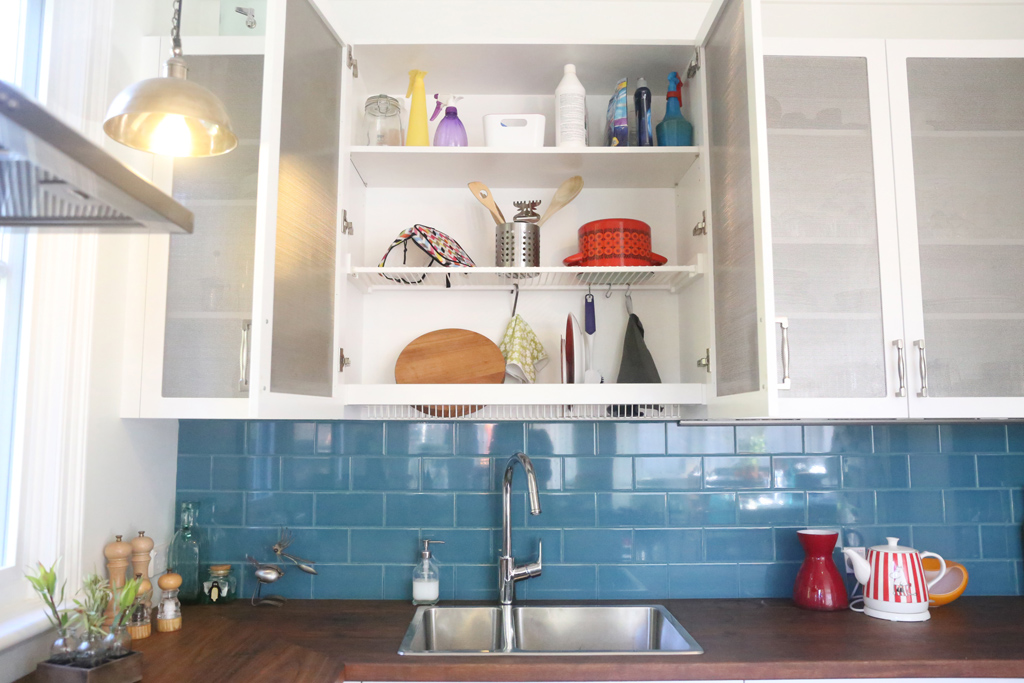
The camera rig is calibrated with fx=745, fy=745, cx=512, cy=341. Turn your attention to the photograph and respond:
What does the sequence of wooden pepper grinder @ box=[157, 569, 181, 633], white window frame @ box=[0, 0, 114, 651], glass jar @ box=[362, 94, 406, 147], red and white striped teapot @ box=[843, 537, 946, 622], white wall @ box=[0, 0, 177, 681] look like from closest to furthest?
white window frame @ box=[0, 0, 114, 651] < white wall @ box=[0, 0, 177, 681] < wooden pepper grinder @ box=[157, 569, 181, 633] < red and white striped teapot @ box=[843, 537, 946, 622] < glass jar @ box=[362, 94, 406, 147]

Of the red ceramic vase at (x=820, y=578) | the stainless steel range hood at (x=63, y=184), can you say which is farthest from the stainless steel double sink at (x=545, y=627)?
the stainless steel range hood at (x=63, y=184)

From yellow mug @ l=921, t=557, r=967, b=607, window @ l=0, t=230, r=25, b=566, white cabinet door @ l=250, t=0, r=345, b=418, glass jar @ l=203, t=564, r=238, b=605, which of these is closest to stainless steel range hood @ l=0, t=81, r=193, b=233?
white cabinet door @ l=250, t=0, r=345, b=418

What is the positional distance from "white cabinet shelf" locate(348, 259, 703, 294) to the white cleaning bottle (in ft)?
1.17

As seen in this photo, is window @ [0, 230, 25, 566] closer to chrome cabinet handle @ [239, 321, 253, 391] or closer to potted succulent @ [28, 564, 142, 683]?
potted succulent @ [28, 564, 142, 683]

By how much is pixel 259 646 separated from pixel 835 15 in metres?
2.48

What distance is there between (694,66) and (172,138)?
1.36 meters

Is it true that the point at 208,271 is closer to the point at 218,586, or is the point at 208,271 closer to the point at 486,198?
the point at 486,198

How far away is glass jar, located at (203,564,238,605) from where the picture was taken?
2.03 meters

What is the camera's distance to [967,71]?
195 cm

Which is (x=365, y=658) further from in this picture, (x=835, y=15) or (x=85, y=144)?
(x=835, y=15)

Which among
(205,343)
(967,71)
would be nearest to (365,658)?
(205,343)

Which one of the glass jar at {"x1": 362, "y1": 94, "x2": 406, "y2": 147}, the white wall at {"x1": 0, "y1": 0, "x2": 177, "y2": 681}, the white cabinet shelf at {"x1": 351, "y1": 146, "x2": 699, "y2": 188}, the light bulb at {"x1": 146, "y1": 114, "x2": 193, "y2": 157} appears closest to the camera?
the light bulb at {"x1": 146, "y1": 114, "x2": 193, "y2": 157}

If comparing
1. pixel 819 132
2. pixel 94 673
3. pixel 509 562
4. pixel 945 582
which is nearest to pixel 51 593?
pixel 94 673

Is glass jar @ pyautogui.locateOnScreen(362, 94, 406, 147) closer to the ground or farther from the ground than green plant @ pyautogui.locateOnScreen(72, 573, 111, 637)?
farther from the ground
